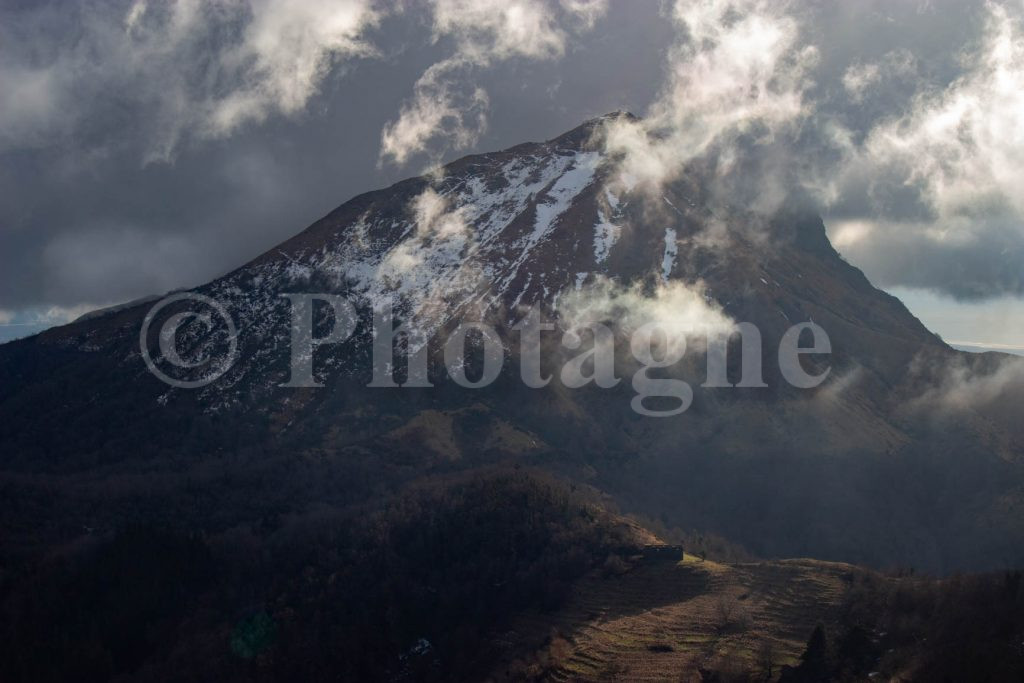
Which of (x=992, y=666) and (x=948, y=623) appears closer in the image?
(x=992, y=666)

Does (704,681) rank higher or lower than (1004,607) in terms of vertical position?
lower

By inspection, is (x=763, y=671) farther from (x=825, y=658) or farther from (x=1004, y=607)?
(x=1004, y=607)

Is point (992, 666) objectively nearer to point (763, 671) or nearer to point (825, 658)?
point (825, 658)

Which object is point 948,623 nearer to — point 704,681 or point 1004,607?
point 1004,607

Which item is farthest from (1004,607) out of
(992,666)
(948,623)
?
(992,666)

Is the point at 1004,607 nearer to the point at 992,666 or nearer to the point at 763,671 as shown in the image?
the point at 992,666

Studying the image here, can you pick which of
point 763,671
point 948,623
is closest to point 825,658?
point 763,671

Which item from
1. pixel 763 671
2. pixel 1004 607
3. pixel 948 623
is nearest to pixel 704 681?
pixel 763 671
